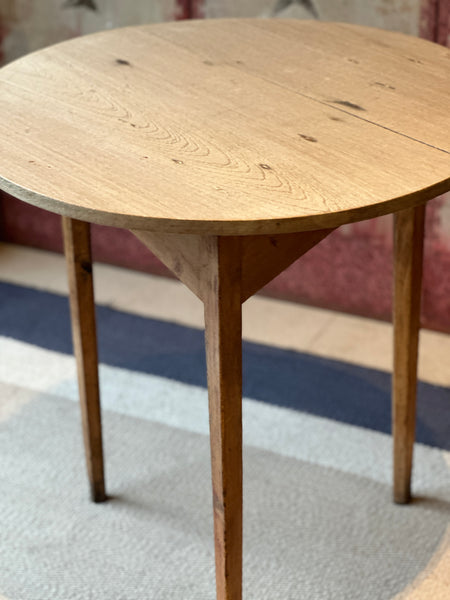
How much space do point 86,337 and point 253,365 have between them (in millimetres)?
525

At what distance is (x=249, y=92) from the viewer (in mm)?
1055

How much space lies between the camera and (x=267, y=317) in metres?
1.87

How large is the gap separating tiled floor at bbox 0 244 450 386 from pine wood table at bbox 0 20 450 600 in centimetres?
45

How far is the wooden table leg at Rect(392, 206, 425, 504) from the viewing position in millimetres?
1172

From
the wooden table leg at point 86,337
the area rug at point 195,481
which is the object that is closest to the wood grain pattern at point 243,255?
the wooden table leg at point 86,337

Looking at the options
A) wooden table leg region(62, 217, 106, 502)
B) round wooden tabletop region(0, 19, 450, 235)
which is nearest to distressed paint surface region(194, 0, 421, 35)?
round wooden tabletop region(0, 19, 450, 235)

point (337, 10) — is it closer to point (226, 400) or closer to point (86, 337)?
point (86, 337)

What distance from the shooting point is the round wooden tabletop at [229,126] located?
802 millimetres

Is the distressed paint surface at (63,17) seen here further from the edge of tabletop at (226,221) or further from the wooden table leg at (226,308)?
the edge of tabletop at (226,221)

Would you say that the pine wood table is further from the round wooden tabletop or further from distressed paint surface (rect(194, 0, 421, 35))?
distressed paint surface (rect(194, 0, 421, 35))

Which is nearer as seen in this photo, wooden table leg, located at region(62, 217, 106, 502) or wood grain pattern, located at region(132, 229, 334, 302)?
wood grain pattern, located at region(132, 229, 334, 302)

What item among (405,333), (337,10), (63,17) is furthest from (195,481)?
(63,17)

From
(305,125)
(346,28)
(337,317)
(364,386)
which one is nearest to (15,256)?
(337,317)

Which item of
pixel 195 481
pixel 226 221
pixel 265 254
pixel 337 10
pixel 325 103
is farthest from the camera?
pixel 337 10
